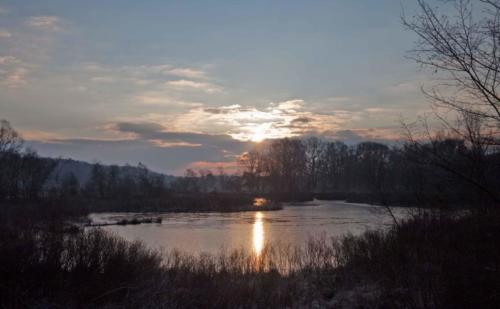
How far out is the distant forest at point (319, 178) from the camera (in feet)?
21.3

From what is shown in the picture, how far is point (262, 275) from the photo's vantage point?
555 inches

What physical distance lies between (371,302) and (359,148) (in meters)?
116

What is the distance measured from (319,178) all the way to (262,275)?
109439 mm

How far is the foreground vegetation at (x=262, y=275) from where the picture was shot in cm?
864

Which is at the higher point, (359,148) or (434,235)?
(359,148)

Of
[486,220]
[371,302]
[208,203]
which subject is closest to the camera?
[371,302]

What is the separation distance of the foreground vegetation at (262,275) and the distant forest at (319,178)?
1268 mm

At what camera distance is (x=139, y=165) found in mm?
120688

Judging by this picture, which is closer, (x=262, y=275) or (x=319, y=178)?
(x=262, y=275)

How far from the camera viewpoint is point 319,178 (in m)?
122

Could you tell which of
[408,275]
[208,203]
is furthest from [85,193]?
[408,275]

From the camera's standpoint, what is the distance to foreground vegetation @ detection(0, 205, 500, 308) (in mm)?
8641

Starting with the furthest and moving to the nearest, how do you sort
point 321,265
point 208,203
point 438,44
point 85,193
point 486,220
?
point 85,193
point 208,203
point 321,265
point 486,220
point 438,44

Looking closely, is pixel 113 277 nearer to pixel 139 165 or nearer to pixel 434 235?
pixel 434 235
